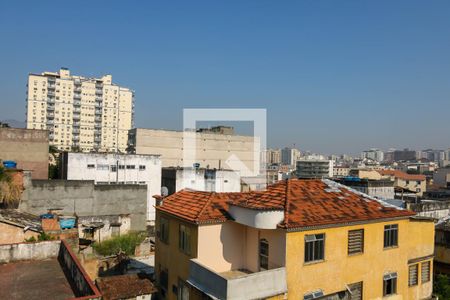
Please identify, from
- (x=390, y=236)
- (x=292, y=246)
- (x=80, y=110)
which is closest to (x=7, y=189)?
(x=292, y=246)

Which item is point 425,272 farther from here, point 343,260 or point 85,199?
point 85,199

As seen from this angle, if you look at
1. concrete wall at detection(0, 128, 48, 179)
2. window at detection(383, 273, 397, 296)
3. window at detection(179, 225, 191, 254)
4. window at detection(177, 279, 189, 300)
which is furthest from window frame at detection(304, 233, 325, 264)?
concrete wall at detection(0, 128, 48, 179)

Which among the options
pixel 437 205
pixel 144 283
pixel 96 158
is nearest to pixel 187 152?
pixel 96 158

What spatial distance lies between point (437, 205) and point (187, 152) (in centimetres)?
5642

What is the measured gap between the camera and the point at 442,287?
19.3 m

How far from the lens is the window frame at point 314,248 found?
14000mm

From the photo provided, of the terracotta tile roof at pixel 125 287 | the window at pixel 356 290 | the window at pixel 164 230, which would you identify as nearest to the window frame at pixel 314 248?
the window at pixel 356 290

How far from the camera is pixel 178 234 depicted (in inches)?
650

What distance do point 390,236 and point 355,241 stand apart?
8.01 feet

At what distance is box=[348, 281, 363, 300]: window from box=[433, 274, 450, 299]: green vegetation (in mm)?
6826

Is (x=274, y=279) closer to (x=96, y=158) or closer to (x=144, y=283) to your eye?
(x=144, y=283)

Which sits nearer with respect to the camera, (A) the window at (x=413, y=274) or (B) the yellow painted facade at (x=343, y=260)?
(B) the yellow painted facade at (x=343, y=260)

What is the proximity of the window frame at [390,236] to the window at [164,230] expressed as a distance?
10.2 meters

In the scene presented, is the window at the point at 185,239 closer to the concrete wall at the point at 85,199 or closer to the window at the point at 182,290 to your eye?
the window at the point at 182,290
